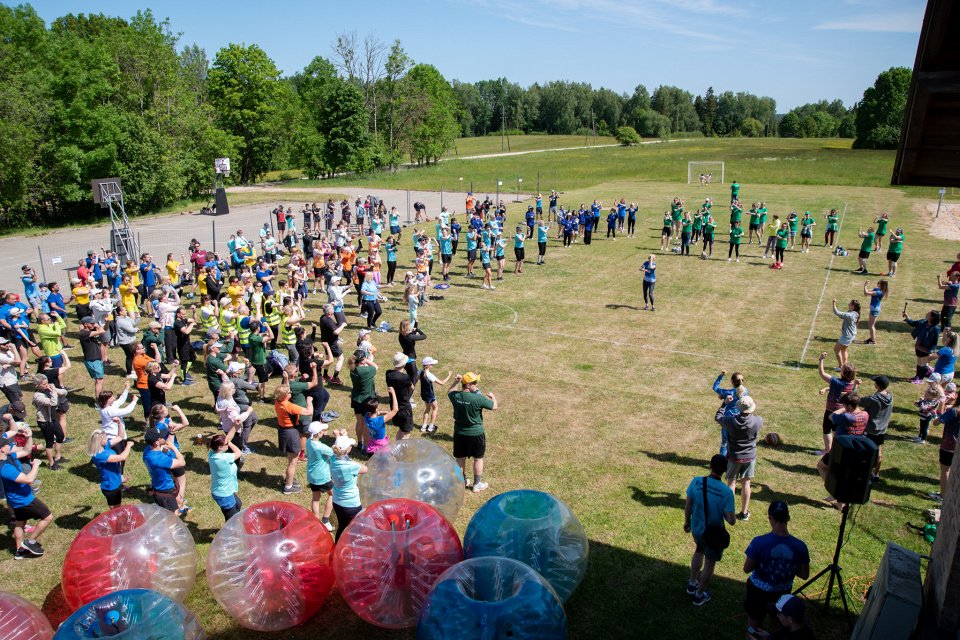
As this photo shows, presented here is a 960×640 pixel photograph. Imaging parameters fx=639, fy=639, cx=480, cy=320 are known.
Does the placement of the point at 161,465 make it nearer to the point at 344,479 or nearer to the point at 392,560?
the point at 344,479

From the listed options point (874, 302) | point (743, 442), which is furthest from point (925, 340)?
point (743, 442)

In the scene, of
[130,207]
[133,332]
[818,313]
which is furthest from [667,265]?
[130,207]

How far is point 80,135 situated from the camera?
37375 mm

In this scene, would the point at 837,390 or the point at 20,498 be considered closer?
the point at 20,498

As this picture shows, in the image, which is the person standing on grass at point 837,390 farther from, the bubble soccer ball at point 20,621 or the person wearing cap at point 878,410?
the bubble soccer ball at point 20,621

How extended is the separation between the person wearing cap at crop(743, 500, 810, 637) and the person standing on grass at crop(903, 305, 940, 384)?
30.6 ft

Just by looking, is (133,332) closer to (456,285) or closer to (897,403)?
(456,285)

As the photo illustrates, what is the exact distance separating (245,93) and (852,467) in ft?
203

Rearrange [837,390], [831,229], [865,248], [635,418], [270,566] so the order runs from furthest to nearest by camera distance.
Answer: [831,229], [865,248], [635,418], [837,390], [270,566]

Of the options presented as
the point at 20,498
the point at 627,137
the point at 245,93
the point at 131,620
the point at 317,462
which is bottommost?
the point at 20,498

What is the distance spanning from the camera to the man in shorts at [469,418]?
887 cm

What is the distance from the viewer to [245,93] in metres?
58.2

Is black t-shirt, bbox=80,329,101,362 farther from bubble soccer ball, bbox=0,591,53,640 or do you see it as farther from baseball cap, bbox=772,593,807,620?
baseball cap, bbox=772,593,807,620

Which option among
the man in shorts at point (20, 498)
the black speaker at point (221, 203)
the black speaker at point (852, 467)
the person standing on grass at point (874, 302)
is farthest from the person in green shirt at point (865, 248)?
the black speaker at point (221, 203)
